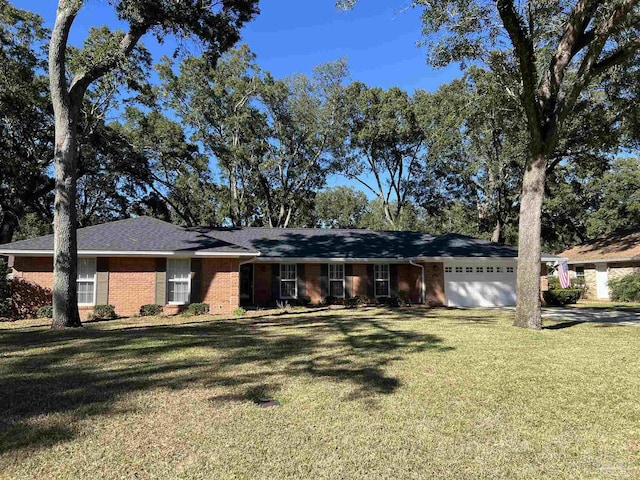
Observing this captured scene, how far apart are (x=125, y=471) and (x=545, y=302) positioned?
2279 centimetres

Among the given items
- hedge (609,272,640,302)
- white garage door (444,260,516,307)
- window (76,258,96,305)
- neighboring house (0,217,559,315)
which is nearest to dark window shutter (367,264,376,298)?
neighboring house (0,217,559,315)

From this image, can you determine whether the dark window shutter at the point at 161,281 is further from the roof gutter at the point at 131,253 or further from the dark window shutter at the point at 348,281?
the dark window shutter at the point at 348,281

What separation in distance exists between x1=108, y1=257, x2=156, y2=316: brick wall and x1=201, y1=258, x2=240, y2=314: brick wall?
1965 mm

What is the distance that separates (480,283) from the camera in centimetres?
2017

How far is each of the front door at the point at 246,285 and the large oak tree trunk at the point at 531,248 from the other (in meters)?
12.0

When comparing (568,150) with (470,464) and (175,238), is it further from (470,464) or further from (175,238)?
(470,464)

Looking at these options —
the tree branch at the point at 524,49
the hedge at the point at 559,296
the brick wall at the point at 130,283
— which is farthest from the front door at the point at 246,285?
the hedge at the point at 559,296

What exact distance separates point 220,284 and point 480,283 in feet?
40.6

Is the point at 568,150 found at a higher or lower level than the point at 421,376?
higher

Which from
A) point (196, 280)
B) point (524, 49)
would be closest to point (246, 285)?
point (196, 280)

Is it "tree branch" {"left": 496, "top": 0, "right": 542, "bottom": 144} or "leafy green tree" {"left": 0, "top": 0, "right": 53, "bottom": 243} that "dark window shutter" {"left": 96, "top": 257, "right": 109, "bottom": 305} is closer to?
"leafy green tree" {"left": 0, "top": 0, "right": 53, "bottom": 243}

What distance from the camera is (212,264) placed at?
16.3 metres

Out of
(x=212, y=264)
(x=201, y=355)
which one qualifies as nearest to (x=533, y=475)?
(x=201, y=355)

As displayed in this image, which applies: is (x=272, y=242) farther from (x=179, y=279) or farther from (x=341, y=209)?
(x=341, y=209)
